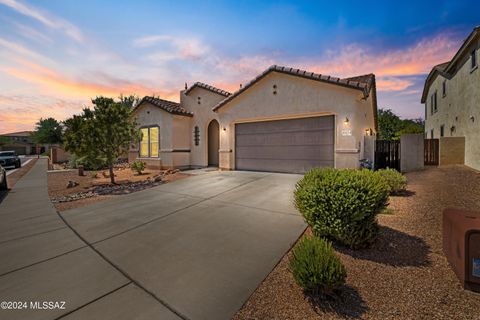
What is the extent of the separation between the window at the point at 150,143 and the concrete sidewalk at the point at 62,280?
Result: 11.2 meters

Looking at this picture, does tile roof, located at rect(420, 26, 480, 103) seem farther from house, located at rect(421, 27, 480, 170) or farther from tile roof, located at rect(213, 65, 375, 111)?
tile roof, located at rect(213, 65, 375, 111)

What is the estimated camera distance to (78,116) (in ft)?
33.5

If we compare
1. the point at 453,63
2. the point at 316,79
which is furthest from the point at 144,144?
the point at 453,63

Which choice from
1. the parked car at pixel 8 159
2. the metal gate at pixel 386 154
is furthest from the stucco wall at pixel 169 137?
the parked car at pixel 8 159

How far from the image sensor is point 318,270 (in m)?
2.51

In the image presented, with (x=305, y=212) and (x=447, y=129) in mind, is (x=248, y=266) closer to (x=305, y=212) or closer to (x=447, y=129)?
(x=305, y=212)

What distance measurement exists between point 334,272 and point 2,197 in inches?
491

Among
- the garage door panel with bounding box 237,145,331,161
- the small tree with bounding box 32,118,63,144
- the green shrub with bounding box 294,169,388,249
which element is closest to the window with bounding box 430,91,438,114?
the garage door panel with bounding box 237,145,331,161

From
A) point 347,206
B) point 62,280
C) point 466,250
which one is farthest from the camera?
point 347,206

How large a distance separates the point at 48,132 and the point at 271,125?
60.0m

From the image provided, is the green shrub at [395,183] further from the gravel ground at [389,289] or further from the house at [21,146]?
the house at [21,146]

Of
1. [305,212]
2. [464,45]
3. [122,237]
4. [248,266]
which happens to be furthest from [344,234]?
[464,45]

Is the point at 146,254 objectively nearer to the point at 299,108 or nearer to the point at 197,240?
the point at 197,240

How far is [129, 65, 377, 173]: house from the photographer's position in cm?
970
